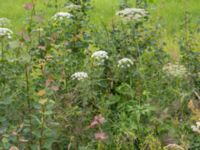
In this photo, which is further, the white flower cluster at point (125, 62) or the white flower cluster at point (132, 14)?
the white flower cluster at point (132, 14)

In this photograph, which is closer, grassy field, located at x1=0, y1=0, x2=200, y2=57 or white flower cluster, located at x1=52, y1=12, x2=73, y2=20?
white flower cluster, located at x1=52, y1=12, x2=73, y2=20

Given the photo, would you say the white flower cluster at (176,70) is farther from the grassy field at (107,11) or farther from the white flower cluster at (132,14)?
the grassy field at (107,11)

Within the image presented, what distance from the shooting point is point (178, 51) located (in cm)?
483

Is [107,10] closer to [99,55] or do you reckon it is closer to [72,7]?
[72,7]

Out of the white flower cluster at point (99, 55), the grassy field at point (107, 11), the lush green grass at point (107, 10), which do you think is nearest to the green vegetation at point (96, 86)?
the white flower cluster at point (99, 55)

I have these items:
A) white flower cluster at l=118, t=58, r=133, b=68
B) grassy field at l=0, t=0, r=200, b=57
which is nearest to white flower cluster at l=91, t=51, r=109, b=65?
white flower cluster at l=118, t=58, r=133, b=68

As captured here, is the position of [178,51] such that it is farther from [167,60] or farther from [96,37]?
[96,37]

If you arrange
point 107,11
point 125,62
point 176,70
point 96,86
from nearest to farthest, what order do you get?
point 176,70
point 125,62
point 96,86
point 107,11

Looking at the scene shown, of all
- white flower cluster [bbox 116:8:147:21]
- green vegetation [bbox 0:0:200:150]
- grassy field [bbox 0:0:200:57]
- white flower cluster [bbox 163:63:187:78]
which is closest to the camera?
green vegetation [bbox 0:0:200:150]

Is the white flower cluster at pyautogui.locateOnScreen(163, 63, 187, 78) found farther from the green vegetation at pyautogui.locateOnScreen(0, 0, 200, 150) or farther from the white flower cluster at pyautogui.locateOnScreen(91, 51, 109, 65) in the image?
the white flower cluster at pyautogui.locateOnScreen(91, 51, 109, 65)

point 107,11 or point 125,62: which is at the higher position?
point 125,62

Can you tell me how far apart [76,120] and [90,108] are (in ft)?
0.87

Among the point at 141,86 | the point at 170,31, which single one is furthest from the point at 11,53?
the point at 170,31

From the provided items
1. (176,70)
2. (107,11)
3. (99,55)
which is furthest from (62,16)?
(107,11)
